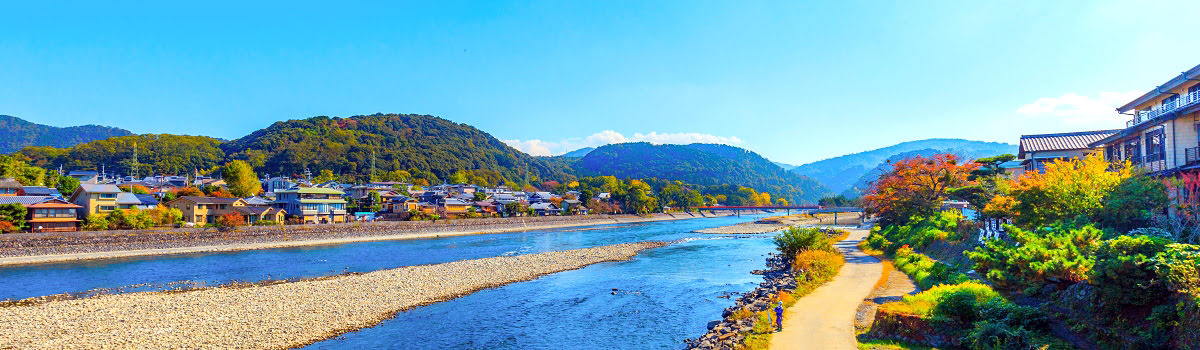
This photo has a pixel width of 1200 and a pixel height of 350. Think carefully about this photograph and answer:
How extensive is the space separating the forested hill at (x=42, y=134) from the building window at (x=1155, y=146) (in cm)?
20994

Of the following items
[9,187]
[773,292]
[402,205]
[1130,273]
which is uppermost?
[9,187]

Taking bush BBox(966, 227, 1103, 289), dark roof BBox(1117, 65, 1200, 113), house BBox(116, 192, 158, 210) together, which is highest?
dark roof BBox(1117, 65, 1200, 113)

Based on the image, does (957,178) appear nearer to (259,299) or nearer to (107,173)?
(259,299)

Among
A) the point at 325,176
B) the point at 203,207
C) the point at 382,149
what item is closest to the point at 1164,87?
the point at 203,207

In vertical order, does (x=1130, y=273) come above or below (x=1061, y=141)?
below

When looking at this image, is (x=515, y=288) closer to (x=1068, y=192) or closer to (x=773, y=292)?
(x=773, y=292)

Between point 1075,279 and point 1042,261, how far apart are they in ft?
1.51

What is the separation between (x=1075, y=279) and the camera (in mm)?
8203

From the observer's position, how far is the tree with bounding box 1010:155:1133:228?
13.5 meters

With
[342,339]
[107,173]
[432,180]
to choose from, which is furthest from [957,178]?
[107,173]

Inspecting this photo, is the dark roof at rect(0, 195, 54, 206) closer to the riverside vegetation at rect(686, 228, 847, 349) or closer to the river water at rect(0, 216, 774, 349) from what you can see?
the river water at rect(0, 216, 774, 349)

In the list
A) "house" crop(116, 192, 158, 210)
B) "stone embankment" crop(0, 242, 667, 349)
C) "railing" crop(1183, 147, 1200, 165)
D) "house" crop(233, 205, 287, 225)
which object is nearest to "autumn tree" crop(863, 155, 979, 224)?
"railing" crop(1183, 147, 1200, 165)

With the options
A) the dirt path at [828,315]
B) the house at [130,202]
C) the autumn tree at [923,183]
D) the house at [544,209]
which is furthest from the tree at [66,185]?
the autumn tree at [923,183]

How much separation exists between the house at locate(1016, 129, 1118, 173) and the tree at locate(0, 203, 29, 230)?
50.5 m
